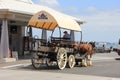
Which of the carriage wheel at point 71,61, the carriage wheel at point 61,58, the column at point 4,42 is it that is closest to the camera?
the carriage wheel at point 61,58

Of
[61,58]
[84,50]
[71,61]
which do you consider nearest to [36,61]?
[61,58]

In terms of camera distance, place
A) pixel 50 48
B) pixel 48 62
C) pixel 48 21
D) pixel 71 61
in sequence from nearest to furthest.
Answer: pixel 50 48 → pixel 48 21 → pixel 48 62 → pixel 71 61

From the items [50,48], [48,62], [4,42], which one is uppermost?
[4,42]

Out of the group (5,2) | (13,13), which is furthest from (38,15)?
(5,2)

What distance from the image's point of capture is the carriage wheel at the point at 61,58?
22547 millimetres

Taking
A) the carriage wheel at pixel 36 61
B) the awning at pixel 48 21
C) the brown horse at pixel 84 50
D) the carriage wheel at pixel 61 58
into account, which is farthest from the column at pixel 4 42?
the carriage wheel at pixel 61 58

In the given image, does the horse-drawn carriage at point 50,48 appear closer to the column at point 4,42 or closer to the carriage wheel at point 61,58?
the carriage wheel at point 61,58

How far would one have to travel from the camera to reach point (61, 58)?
893 inches

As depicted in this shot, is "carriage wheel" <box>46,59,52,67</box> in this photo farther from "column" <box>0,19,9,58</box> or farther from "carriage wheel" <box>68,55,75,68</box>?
"column" <box>0,19,9,58</box>

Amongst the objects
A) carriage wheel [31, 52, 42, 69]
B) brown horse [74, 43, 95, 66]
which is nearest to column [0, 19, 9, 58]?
brown horse [74, 43, 95, 66]

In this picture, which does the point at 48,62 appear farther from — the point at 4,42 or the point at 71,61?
the point at 4,42

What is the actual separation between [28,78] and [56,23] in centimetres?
568

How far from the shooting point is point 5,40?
29.1 meters

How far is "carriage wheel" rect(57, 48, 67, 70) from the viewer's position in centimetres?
2255
